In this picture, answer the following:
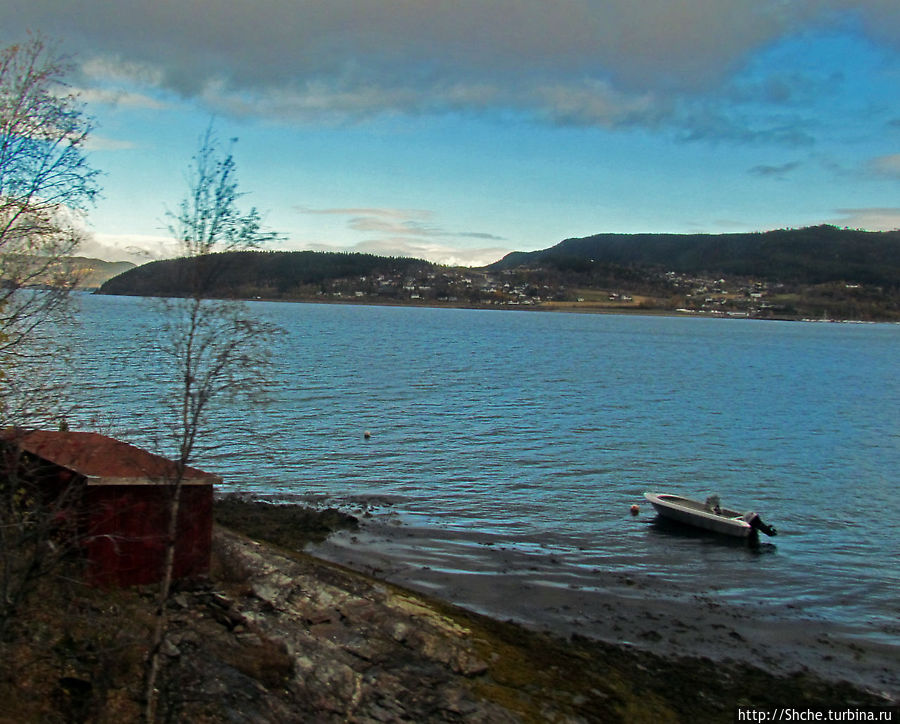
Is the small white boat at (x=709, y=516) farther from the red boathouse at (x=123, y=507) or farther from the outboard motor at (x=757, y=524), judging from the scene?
the red boathouse at (x=123, y=507)

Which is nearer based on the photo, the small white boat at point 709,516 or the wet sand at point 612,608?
the wet sand at point 612,608

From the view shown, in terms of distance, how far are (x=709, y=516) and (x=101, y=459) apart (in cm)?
2062

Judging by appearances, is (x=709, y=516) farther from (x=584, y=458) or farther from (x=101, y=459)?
(x=101, y=459)

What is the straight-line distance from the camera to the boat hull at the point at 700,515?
2498 cm

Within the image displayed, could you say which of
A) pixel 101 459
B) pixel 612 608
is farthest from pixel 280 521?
pixel 612 608

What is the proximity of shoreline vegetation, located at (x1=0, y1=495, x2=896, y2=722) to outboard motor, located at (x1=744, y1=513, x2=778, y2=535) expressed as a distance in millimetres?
10351

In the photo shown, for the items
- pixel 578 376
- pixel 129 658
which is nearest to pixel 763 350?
pixel 578 376

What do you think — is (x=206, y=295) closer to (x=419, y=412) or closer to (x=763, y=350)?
(x=419, y=412)

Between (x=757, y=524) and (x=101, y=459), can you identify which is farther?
(x=757, y=524)

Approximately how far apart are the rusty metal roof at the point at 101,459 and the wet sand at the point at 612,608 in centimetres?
778

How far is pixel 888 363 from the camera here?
113 meters

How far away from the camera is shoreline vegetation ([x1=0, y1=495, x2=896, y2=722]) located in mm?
9773

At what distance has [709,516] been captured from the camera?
84.7 ft

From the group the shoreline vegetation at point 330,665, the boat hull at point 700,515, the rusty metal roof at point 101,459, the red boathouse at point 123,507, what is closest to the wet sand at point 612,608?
the shoreline vegetation at point 330,665
